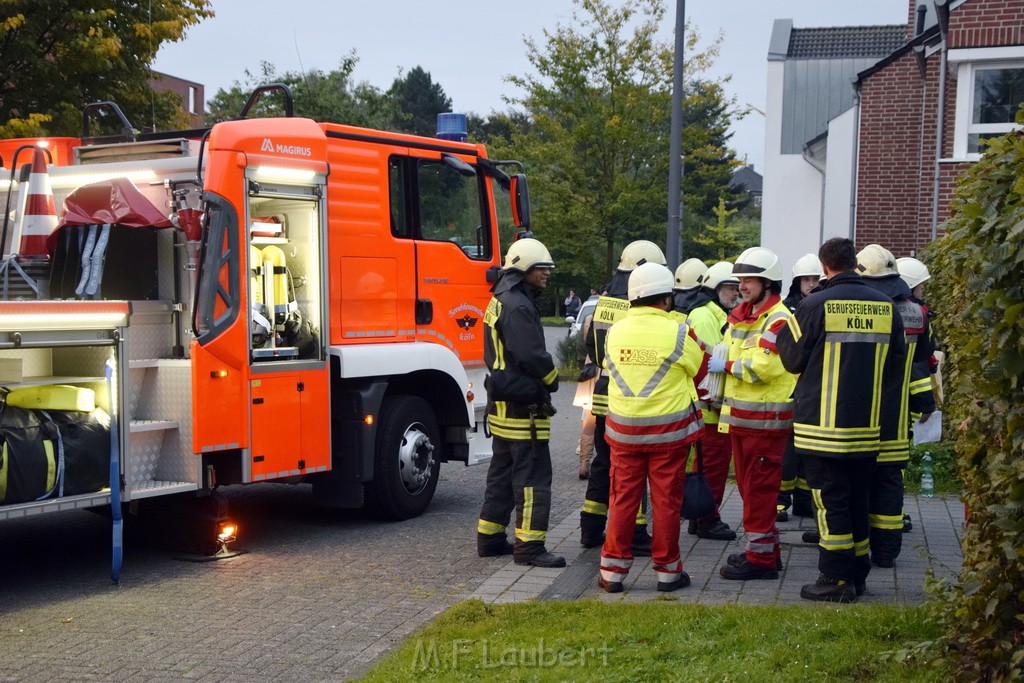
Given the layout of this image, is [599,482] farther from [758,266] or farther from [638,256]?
[758,266]

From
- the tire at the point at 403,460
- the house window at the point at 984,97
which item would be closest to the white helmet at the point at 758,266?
the tire at the point at 403,460

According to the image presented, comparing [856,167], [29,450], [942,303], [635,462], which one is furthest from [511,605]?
[856,167]

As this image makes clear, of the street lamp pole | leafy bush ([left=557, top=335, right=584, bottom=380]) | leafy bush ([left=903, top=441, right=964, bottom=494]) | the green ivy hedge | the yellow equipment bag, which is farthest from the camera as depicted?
leafy bush ([left=557, top=335, right=584, bottom=380])

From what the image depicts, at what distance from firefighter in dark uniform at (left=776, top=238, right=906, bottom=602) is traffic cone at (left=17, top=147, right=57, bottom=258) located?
5.11 meters

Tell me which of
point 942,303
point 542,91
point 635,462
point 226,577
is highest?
point 542,91

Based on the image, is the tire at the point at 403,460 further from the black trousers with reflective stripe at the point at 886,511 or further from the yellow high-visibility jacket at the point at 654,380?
the black trousers with reflective stripe at the point at 886,511

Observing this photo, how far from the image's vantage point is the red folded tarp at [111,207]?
775 centimetres

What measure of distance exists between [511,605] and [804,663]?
178cm

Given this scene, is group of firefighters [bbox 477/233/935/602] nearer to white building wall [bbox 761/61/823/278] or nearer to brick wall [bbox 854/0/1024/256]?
brick wall [bbox 854/0/1024/256]

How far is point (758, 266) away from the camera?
6965 millimetres

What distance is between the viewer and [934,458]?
35.4 ft

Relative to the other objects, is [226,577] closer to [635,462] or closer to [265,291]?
[265,291]

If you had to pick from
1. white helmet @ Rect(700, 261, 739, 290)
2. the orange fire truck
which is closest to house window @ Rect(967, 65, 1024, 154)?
white helmet @ Rect(700, 261, 739, 290)

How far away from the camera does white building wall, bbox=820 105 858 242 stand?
88.8 ft
